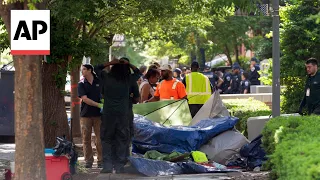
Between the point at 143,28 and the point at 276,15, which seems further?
the point at 143,28

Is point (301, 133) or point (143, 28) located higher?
point (143, 28)

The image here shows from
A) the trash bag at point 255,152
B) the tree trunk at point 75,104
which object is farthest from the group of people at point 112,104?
the tree trunk at point 75,104

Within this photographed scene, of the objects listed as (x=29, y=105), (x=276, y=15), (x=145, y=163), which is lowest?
(x=145, y=163)

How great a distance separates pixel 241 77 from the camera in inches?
1141

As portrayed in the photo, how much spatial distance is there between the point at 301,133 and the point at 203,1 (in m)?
4.92

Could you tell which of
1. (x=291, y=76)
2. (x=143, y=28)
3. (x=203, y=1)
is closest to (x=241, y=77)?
A: (x=143, y=28)

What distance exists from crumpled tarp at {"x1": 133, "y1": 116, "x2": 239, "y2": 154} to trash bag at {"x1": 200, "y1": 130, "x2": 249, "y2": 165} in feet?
0.36

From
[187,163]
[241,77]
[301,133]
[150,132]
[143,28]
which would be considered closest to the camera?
[301,133]

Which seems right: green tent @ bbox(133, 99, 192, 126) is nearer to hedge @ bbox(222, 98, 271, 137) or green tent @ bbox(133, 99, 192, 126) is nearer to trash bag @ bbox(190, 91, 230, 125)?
trash bag @ bbox(190, 91, 230, 125)

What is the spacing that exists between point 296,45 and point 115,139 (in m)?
6.94

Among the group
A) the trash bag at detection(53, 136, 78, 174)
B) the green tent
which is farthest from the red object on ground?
the green tent

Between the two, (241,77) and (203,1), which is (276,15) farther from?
(241,77)

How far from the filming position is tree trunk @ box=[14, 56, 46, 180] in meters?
8.89

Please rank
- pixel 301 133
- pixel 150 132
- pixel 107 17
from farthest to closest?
pixel 107 17
pixel 150 132
pixel 301 133
